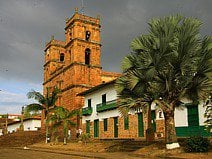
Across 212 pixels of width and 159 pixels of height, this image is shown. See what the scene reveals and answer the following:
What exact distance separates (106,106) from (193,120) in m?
12.6

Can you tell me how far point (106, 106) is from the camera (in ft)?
106

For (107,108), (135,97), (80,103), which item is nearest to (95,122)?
(107,108)

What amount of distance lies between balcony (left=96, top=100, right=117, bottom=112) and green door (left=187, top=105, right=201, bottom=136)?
1019cm

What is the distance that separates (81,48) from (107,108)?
17.4 m

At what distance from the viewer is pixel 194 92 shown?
1502 centimetres

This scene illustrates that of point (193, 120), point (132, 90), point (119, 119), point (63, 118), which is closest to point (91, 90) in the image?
point (119, 119)

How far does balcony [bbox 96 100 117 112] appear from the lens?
30.9 metres

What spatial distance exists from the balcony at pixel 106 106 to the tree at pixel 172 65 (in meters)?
15.2

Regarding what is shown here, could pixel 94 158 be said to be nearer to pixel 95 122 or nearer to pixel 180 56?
pixel 180 56

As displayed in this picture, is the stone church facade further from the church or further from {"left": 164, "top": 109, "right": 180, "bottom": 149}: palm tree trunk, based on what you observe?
{"left": 164, "top": 109, "right": 180, "bottom": 149}: palm tree trunk

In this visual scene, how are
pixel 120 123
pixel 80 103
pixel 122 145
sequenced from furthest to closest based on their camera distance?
pixel 80 103, pixel 120 123, pixel 122 145

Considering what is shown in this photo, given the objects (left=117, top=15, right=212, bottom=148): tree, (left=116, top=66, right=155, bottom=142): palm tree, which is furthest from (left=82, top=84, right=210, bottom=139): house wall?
(left=117, top=15, right=212, bottom=148): tree

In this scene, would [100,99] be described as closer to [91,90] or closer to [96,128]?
[91,90]

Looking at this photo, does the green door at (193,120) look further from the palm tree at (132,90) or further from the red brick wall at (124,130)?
the palm tree at (132,90)
